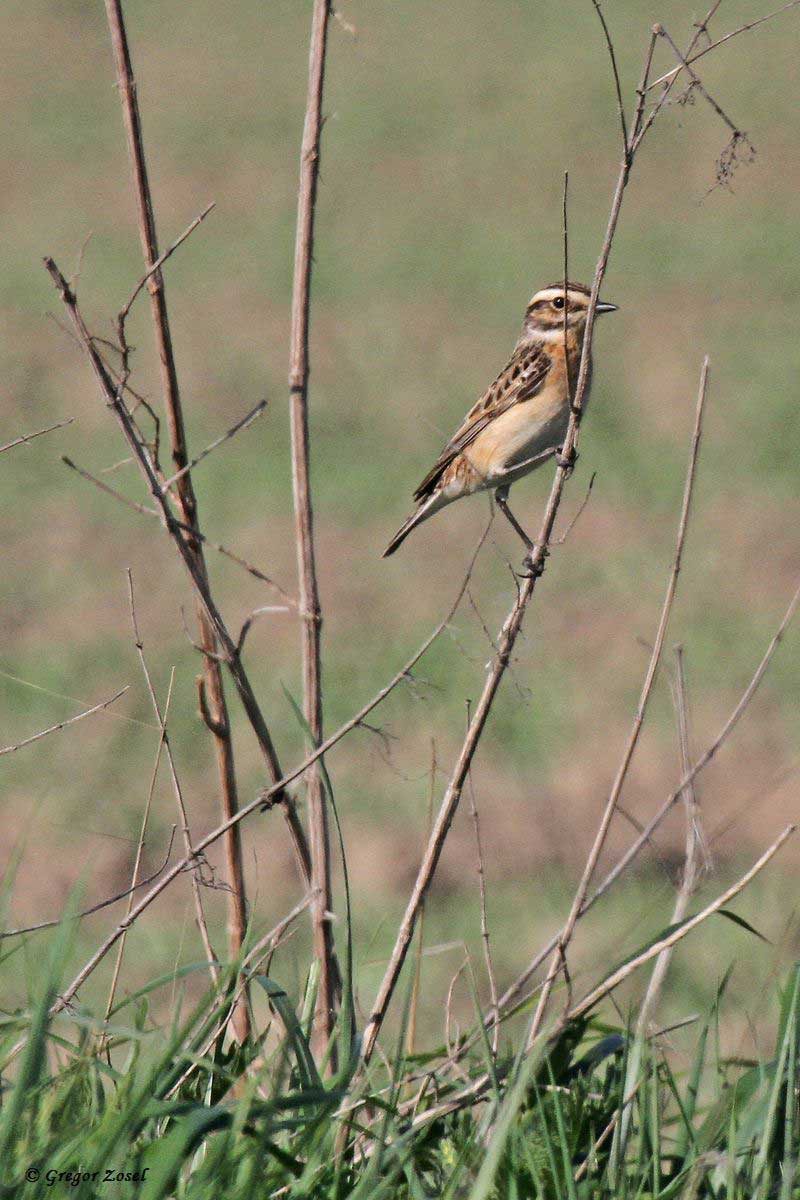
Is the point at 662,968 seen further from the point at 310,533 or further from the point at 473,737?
the point at 310,533

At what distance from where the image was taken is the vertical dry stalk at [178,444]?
3086 millimetres

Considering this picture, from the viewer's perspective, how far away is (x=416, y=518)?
464 cm

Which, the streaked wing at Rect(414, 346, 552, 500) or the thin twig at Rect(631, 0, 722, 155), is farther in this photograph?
the streaked wing at Rect(414, 346, 552, 500)

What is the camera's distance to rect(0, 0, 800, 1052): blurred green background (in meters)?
9.51

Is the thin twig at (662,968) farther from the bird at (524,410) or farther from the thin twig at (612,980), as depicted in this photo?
the bird at (524,410)

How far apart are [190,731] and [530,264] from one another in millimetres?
10551

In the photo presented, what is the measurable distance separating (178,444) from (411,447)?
45.1ft

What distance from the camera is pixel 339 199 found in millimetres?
23375

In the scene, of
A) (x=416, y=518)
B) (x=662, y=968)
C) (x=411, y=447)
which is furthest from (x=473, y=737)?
(x=411, y=447)

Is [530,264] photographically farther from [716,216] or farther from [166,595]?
[166,595]

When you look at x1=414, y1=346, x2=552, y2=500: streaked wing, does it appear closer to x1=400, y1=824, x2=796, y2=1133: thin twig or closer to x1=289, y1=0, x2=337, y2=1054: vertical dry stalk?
x1=289, y1=0, x2=337, y2=1054: vertical dry stalk

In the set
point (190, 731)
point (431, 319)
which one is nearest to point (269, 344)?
point (431, 319)

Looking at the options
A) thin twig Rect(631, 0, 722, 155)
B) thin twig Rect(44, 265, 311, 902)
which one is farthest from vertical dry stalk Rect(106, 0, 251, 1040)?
thin twig Rect(631, 0, 722, 155)

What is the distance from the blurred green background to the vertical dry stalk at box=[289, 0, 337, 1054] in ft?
0.43
